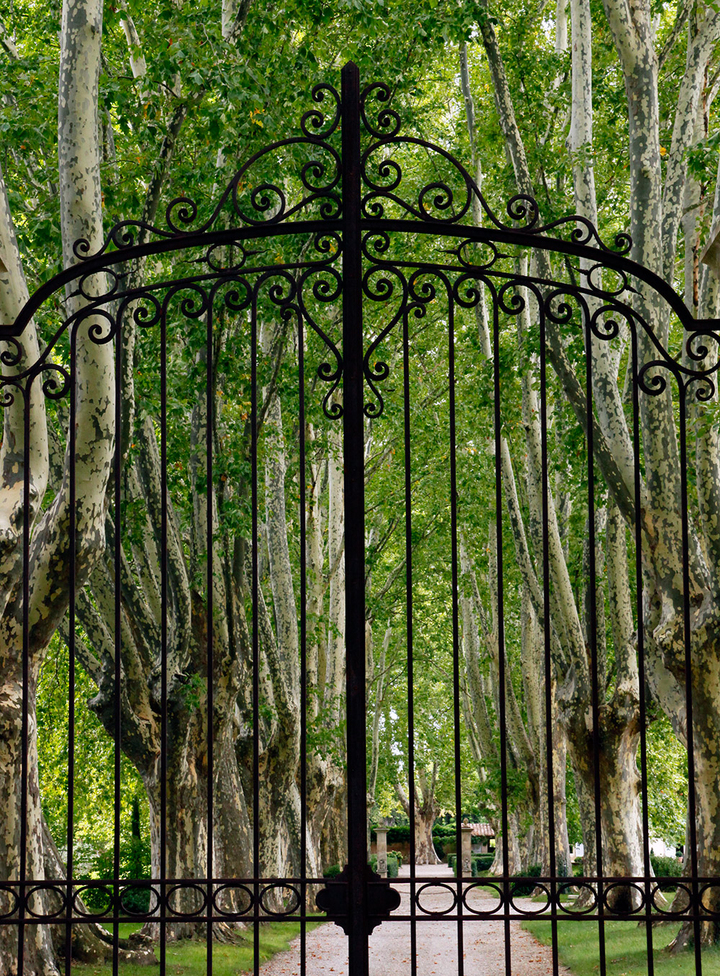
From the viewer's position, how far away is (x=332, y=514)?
21.3 metres

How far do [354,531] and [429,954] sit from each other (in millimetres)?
12776

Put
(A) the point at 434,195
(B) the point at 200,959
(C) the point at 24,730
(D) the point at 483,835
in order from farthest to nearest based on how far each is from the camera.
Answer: (D) the point at 483,835 < (B) the point at 200,959 < (A) the point at 434,195 < (C) the point at 24,730

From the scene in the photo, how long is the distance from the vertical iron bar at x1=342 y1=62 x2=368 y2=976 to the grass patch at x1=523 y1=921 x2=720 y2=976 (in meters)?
4.51

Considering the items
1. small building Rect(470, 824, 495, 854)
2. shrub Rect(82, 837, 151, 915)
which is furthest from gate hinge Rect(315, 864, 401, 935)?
small building Rect(470, 824, 495, 854)

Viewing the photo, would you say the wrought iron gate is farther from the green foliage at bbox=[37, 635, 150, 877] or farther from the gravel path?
the green foliage at bbox=[37, 635, 150, 877]

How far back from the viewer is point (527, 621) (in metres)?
20.5

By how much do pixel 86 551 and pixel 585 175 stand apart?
5.56m

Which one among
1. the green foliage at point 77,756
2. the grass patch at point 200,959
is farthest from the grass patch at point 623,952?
the green foliage at point 77,756

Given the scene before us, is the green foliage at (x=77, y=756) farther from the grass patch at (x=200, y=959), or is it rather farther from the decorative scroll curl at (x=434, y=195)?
the decorative scroll curl at (x=434, y=195)

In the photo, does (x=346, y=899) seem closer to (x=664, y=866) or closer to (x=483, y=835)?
(x=664, y=866)

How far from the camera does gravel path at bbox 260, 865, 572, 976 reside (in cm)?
1273

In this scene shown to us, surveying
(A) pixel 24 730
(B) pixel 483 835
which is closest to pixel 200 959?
(A) pixel 24 730

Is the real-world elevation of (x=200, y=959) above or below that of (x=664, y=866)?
above

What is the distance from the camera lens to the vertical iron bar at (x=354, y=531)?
458cm
